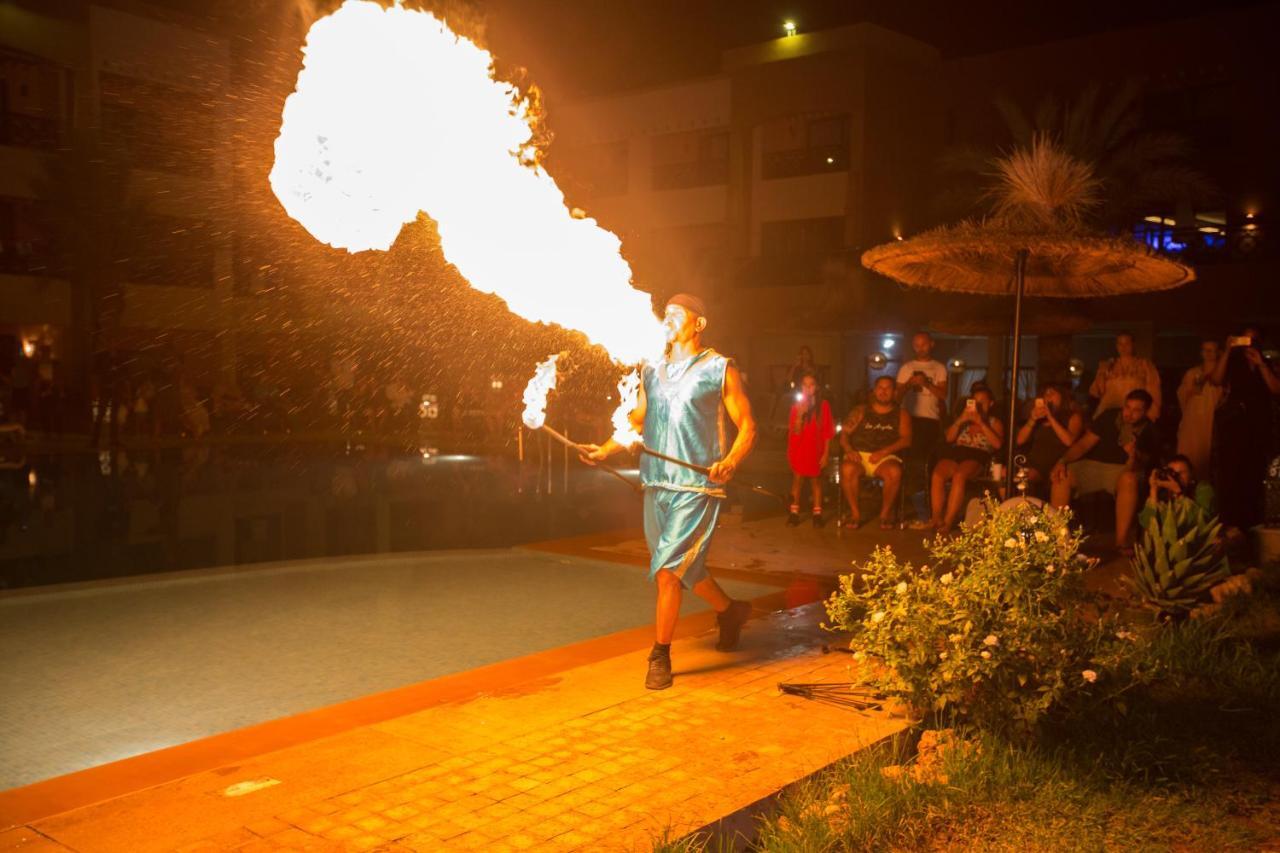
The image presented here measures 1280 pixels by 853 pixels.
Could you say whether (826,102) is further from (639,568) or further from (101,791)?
(101,791)

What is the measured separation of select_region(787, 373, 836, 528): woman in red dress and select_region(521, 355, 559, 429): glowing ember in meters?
6.29

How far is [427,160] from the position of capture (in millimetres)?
7613

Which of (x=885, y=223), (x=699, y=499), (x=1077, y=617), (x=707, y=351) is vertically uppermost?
(x=885, y=223)

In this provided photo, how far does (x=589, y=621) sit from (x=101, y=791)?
393 cm

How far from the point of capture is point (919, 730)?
5082 millimetres

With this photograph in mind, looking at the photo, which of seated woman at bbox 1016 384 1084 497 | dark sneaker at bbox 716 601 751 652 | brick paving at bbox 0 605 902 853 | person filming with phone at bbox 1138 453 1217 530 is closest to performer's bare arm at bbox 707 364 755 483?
dark sneaker at bbox 716 601 751 652

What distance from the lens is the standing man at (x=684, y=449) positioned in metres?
6.26

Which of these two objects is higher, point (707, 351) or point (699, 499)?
point (707, 351)

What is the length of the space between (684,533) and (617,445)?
2.50 feet

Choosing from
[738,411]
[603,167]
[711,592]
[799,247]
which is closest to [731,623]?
[711,592]

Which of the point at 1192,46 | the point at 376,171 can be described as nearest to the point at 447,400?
the point at 1192,46

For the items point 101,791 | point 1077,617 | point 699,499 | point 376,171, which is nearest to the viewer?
point 101,791

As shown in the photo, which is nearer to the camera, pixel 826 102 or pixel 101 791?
pixel 101 791

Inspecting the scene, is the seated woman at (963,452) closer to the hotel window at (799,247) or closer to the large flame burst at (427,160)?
the large flame burst at (427,160)
